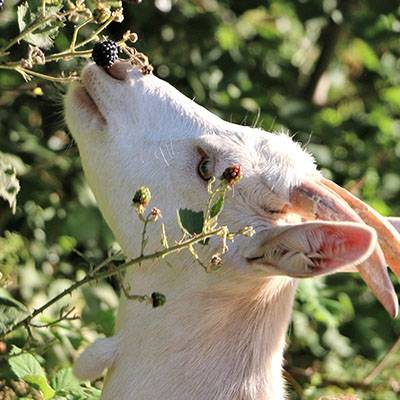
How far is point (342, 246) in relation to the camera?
3.72 meters

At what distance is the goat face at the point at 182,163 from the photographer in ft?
13.8

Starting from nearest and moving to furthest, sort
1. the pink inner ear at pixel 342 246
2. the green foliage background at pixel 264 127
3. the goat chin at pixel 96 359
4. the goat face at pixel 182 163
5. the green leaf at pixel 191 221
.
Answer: the pink inner ear at pixel 342 246
the green leaf at pixel 191 221
the goat face at pixel 182 163
the goat chin at pixel 96 359
the green foliage background at pixel 264 127

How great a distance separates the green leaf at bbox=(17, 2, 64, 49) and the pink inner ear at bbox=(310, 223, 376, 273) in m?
1.06

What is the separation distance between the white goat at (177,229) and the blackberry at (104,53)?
17 cm

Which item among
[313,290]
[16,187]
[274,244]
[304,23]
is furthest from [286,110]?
[274,244]

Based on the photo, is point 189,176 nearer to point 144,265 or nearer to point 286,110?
point 144,265

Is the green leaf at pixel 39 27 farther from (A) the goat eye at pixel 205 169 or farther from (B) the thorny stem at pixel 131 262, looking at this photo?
(B) the thorny stem at pixel 131 262

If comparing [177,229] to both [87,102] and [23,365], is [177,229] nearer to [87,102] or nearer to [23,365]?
[87,102]

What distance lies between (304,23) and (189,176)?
282cm

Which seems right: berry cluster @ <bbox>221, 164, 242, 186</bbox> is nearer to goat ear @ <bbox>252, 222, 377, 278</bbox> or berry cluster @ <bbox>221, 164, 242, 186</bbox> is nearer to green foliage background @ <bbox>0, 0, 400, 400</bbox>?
goat ear @ <bbox>252, 222, 377, 278</bbox>

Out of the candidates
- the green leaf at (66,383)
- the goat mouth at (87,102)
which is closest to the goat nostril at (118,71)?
the goat mouth at (87,102)

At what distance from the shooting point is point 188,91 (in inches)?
258

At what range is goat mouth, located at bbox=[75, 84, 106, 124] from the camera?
4.47 m

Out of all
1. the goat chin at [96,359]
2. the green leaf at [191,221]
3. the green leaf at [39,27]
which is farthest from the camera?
the goat chin at [96,359]
